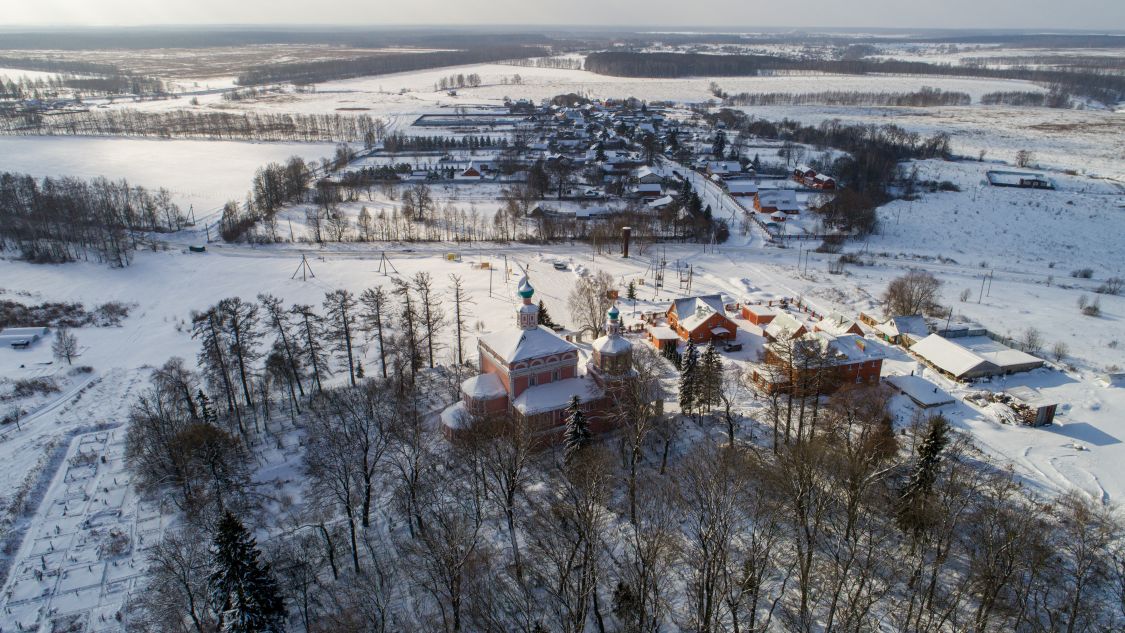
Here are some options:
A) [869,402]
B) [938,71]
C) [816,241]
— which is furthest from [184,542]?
[938,71]

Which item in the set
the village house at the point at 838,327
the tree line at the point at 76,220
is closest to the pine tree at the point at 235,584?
the village house at the point at 838,327

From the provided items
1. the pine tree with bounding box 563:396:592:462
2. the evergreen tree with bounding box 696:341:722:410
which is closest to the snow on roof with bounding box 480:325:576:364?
the pine tree with bounding box 563:396:592:462

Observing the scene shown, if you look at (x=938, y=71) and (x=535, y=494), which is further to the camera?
(x=938, y=71)

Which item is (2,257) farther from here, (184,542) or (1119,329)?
(1119,329)

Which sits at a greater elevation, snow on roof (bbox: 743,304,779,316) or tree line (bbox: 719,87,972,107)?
tree line (bbox: 719,87,972,107)

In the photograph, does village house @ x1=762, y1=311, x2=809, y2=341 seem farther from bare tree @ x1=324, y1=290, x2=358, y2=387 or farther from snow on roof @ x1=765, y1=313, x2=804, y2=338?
bare tree @ x1=324, y1=290, x2=358, y2=387

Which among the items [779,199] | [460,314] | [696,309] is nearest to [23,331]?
[460,314]

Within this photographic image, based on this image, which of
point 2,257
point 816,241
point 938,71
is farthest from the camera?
point 938,71
